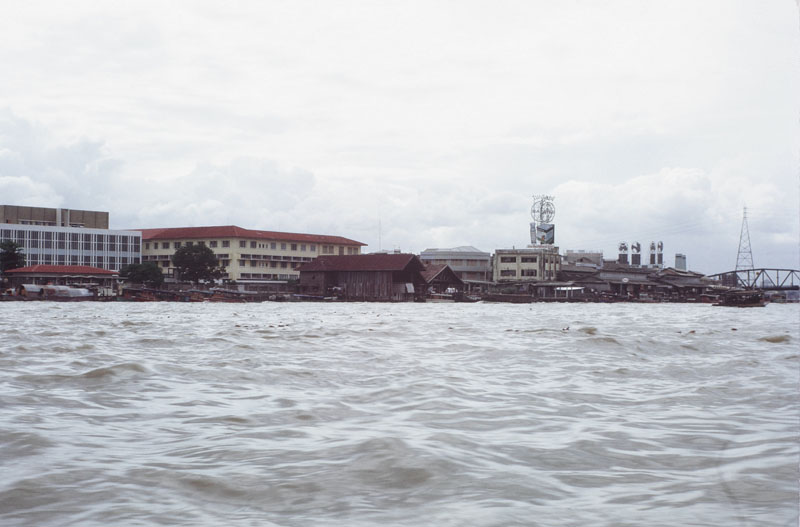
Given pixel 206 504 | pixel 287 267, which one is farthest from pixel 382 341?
pixel 287 267

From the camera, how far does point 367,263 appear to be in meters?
60.7

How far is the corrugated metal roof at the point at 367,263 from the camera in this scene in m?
58.8

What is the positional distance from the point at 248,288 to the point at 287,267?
33.7 ft

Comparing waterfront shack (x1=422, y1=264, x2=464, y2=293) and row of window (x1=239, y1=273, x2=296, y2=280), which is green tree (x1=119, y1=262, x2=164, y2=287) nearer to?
row of window (x1=239, y1=273, x2=296, y2=280)

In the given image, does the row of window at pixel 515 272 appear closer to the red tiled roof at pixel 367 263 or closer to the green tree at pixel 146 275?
the red tiled roof at pixel 367 263

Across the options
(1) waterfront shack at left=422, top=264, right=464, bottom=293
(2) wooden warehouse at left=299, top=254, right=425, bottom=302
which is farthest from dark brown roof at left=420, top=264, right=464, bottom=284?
(2) wooden warehouse at left=299, top=254, right=425, bottom=302

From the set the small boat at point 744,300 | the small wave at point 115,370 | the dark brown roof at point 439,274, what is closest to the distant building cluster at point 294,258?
the dark brown roof at point 439,274

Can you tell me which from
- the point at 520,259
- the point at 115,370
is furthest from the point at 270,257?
the point at 115,370

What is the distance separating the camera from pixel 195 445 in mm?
3855

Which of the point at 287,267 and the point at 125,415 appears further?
the point at 287,267

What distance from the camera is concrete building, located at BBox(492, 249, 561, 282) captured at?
77.3 metres

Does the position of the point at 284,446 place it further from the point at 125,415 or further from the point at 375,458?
the point at 125,415

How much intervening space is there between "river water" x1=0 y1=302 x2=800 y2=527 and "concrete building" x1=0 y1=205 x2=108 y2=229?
244ft

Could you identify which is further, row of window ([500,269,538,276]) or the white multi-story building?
row of window ([500,269,538,276])
